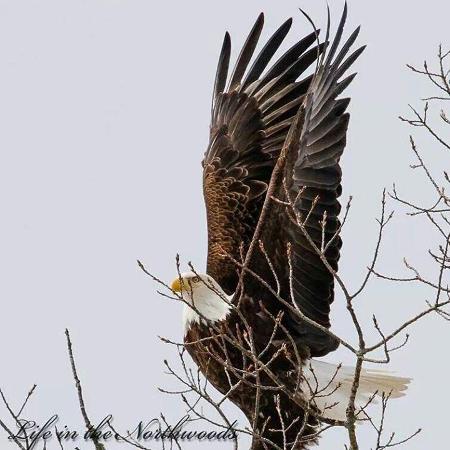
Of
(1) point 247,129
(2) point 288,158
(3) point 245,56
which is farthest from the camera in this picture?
(3) point 245,56

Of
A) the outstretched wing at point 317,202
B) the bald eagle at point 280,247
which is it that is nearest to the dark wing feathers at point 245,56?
the bald eagle at point 280,247

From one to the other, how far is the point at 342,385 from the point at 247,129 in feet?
7.06

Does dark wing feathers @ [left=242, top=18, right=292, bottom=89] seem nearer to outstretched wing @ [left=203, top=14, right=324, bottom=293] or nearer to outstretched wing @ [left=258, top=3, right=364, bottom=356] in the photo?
outstretched wing @ [left=203, top=14, right=324, bottom=293]

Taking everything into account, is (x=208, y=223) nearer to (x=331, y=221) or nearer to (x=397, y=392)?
(x=331, y=221)

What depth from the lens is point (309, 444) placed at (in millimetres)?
7242

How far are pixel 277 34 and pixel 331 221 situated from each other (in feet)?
6.77

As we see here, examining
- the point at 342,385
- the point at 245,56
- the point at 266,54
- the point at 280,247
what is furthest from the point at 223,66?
the point at 342,385

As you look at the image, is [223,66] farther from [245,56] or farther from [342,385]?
[342,385]

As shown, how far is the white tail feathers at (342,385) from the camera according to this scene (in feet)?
23.9

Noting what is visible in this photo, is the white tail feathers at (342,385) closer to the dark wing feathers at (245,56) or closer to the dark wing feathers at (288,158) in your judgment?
the dark wing feathers at (288,158)

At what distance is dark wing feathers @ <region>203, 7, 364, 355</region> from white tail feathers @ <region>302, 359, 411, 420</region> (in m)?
0.13

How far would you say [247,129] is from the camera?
28.4ft

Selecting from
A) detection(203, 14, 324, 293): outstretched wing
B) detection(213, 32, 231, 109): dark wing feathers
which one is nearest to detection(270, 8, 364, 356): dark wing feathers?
detection(203, 14, 324, 293): outstretched wing

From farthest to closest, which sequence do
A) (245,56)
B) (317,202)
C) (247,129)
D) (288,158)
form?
1. (245,56)
2. (247,129)
3. (317,202)
4. (288,158)
